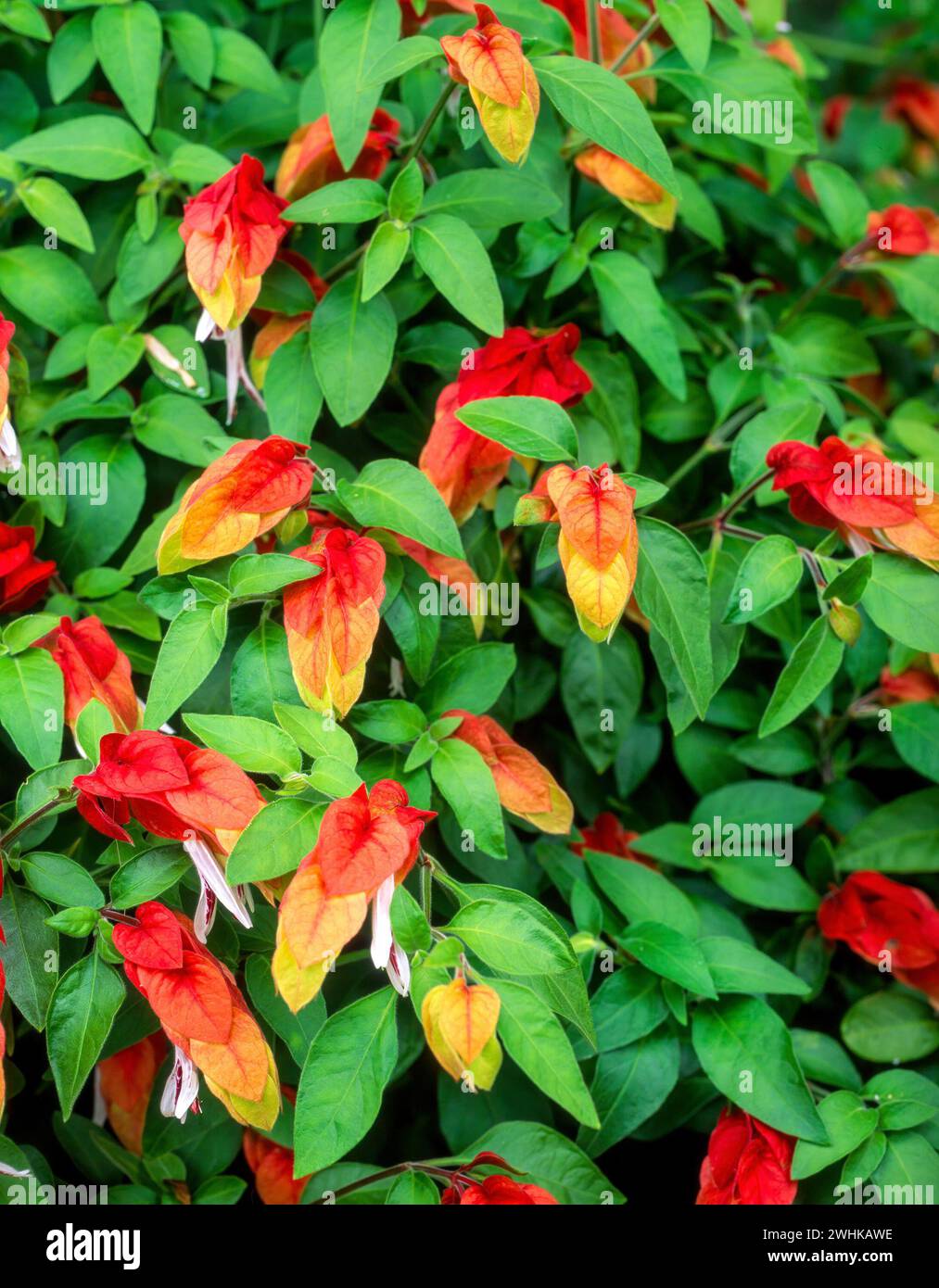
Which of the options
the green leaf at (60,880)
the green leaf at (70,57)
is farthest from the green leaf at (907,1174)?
the green leaf at (70,57)

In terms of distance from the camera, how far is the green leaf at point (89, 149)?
1.08m

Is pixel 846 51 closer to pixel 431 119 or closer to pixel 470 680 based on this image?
pixel 431 119

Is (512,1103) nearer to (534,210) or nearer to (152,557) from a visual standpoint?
(152,557)

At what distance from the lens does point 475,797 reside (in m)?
0.90

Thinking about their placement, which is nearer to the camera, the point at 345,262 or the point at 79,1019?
the point at 79,1019

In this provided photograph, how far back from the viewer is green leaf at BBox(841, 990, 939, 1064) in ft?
3.58

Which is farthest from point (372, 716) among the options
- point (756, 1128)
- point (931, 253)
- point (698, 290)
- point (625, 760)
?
point (931, 253)

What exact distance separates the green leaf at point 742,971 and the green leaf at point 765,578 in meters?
0.26

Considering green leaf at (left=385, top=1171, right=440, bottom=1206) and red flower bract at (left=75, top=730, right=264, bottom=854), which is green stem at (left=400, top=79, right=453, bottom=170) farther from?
green leaf at (left=385, top=1171, right=440, bottom=1206)

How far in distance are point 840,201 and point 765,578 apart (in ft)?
1.83

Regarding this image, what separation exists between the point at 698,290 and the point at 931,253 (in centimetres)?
23

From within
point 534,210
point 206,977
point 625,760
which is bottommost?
point 625,760

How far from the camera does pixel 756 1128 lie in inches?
37.9

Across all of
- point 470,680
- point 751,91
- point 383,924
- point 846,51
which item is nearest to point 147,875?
point 383,924
